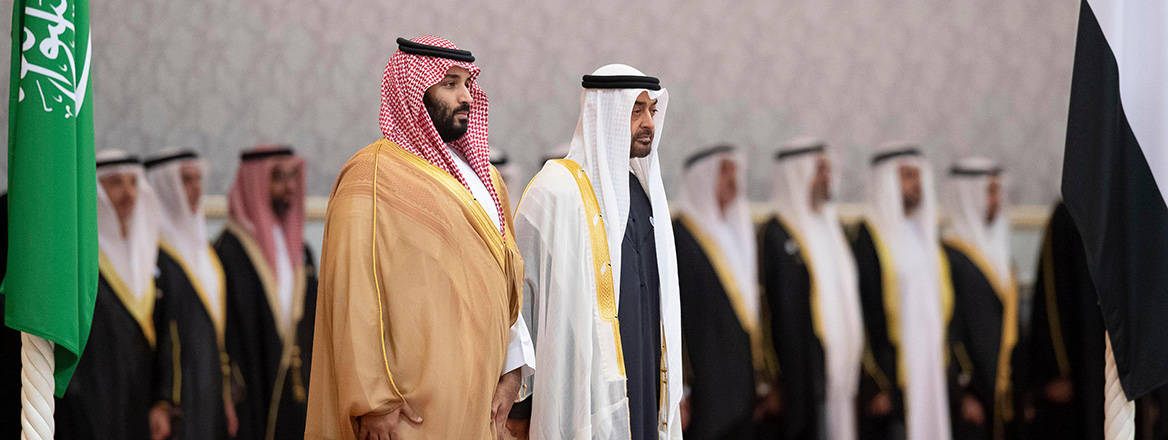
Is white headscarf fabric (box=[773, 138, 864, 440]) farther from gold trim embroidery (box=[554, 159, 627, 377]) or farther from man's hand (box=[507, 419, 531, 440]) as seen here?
man's hand (box=[507, 419, 531, 440])

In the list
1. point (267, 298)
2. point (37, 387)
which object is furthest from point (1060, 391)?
point (37, 387)

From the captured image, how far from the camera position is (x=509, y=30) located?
3939mm

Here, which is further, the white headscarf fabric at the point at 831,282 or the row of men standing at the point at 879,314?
the white headscarf fabric at the point at 831,282

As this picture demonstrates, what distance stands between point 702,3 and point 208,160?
196 cm

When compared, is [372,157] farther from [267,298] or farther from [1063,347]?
[1063,347]

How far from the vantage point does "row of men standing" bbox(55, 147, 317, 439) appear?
10.8ft

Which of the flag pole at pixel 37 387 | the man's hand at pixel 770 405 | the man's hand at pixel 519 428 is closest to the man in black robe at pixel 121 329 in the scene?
the flag pole at pixel 37 387

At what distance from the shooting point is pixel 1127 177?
2.39 meters

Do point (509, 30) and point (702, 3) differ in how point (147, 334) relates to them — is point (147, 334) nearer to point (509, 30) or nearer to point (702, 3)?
point (509, 30)

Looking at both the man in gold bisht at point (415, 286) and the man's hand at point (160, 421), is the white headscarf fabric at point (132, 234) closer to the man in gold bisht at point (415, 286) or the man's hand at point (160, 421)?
the man's hand at point (160, 421)

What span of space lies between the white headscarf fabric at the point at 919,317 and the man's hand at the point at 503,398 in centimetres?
249

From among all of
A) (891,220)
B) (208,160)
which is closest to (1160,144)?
(891,220)

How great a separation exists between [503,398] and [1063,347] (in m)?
2.80

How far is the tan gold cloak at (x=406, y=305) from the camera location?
74.0 inches
